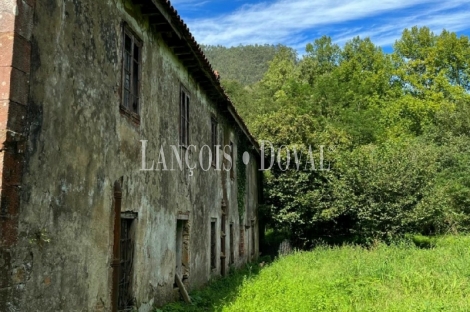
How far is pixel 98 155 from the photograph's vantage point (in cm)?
583

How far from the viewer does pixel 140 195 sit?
7.33 metres

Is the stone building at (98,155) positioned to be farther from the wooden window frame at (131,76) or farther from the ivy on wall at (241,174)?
the ivy on wall at (241,174)

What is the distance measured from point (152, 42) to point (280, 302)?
20.8 ft

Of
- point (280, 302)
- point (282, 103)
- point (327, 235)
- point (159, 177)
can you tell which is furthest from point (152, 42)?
point (282, 103)

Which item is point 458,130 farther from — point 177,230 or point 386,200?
point 177,230

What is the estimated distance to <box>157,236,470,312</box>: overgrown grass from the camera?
9016 millimetres

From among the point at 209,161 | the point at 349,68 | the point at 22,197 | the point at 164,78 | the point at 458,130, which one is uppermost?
the point at 349,68

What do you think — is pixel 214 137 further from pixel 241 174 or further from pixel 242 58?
pixel 242 58

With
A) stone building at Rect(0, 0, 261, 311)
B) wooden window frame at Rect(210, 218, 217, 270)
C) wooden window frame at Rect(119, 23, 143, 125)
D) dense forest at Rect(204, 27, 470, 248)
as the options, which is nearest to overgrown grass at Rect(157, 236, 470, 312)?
wooden window frame at Rect(210, 218, 217, 270)

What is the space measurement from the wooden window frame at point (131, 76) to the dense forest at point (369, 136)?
15.6 m

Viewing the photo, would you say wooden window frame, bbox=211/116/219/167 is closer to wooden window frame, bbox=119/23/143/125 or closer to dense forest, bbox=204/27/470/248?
wooden window frame, bbox=119/23/143/125

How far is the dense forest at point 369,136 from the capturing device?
2050 cm

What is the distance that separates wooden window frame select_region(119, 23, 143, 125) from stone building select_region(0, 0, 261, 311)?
23mm

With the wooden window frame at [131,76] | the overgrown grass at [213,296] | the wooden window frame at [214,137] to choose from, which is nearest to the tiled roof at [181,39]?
the wooden window frame at [131,76]
